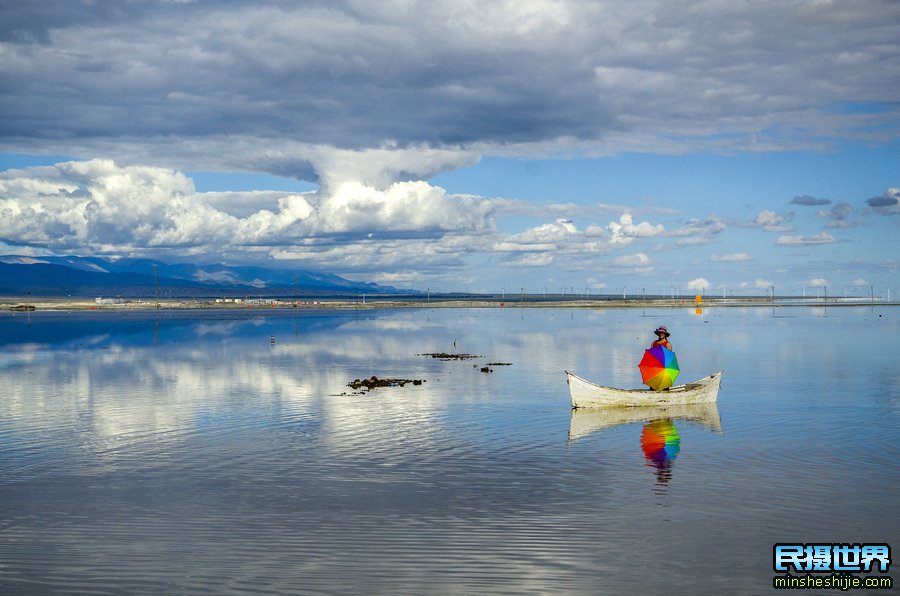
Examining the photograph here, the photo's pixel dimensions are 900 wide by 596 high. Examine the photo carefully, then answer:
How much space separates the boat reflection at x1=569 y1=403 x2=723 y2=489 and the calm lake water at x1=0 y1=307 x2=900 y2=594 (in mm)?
208

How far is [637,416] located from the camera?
36.0 metres

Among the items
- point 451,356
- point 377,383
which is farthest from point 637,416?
point 451,356

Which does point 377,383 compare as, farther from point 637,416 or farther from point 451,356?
point 451,356

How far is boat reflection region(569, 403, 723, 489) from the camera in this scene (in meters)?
27.5

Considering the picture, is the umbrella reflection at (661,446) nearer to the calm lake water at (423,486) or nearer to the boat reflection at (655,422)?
the boat reflection at (655,422)

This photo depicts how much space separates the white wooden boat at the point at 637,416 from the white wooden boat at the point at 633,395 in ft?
0.69

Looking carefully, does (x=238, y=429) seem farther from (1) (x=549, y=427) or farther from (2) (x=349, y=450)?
(1) (x=549, y=427)

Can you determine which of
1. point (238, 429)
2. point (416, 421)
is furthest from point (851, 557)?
point (238, 429)

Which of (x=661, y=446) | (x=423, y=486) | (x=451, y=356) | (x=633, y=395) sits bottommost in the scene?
(x=661, y=446)

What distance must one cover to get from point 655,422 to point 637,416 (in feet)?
4.91

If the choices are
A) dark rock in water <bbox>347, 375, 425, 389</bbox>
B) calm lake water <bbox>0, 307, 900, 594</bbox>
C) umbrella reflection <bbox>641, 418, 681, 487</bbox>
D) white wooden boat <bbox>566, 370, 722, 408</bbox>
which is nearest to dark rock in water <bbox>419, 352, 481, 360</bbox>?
dark rock in water <bbox>347, 375, 425, 389</bbox>

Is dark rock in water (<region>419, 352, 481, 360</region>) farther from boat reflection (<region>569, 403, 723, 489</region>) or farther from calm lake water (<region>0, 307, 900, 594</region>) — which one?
boat reflection (<region>569, 403, 723, 489</region>)

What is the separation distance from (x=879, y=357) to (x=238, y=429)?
55.7 meters

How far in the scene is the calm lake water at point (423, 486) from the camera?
16.2 m
